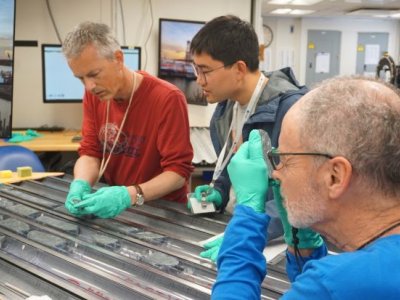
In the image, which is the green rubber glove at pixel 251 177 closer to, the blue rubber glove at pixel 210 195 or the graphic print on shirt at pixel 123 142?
the blue rubber glove at pixel 210 195

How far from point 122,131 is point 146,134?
114 millimetres

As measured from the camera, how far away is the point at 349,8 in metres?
7.64

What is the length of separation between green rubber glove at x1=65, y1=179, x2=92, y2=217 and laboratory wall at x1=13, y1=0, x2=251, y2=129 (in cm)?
212

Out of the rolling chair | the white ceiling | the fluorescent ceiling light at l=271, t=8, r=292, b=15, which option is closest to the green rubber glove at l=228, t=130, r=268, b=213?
the rolling chair

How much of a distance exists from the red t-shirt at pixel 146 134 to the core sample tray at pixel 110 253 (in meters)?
0.23

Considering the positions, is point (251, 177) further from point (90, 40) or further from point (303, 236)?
point (90, 40)

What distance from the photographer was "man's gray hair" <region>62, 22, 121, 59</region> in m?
1.58

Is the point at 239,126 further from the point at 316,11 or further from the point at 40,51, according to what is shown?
the point at 316,11

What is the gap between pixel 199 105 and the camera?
152 inches

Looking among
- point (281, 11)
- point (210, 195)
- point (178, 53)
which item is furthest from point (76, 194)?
point (281, 11)

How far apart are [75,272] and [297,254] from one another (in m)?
0.56

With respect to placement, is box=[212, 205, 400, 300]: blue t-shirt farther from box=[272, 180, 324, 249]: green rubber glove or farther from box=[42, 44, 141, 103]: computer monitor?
box=[42, 44, 141, 103]: computer monitor

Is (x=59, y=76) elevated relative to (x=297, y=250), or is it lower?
elevated

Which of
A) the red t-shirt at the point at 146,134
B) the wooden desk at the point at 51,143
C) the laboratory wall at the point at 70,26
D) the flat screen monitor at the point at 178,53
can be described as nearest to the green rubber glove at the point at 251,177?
the red t-shirt at the point at 146,134
